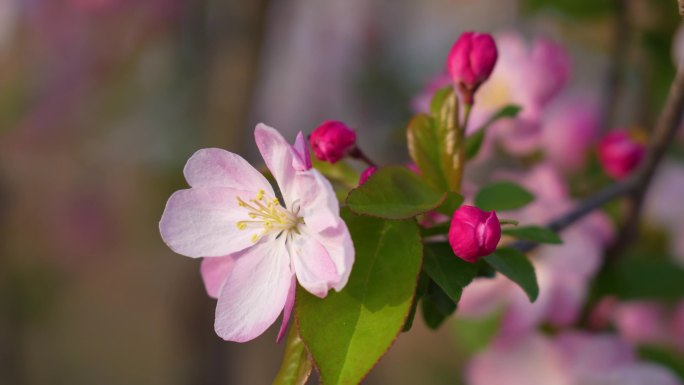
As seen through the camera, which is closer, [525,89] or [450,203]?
[450,203]

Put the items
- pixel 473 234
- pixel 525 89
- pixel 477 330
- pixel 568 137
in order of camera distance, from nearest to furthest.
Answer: pixel 473 234, pixel 525 89, pixel 477 330, pixel 568 137

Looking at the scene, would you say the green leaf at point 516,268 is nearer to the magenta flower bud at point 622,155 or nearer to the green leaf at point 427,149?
the green leaf at point 427,149

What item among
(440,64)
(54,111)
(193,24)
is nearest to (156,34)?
(193,24)

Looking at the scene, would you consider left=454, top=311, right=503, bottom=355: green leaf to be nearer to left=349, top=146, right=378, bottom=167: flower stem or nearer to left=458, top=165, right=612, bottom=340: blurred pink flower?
left=458, top=165, right=612, bottom=340: blurred pink flower

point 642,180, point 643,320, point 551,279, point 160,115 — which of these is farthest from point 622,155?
point 160,115

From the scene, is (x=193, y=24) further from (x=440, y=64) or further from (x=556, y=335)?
(x=556, y=335)

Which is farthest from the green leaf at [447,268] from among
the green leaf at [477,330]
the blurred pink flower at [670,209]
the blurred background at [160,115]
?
the blurred background at [160,115]

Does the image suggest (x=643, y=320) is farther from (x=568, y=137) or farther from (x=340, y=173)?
(x=340, y=173)

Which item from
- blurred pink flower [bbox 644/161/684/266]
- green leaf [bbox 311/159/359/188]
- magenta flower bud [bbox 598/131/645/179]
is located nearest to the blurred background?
blurred pink flower [bbox 644/161/684/266]
